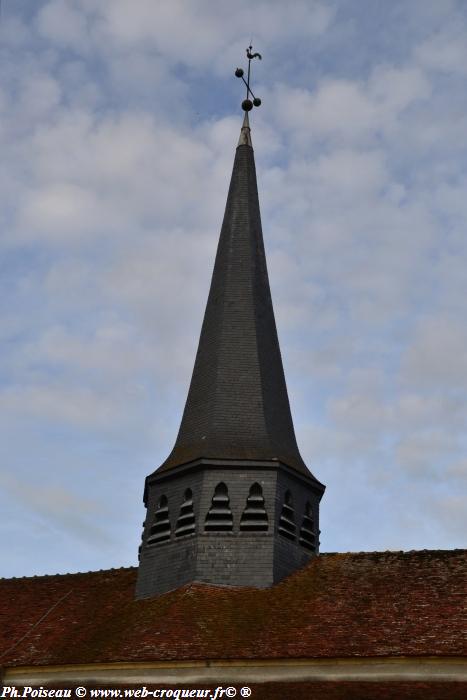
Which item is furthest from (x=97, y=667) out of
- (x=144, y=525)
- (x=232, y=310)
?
(x=232, y=310)

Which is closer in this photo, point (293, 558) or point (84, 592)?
point (293, 558)

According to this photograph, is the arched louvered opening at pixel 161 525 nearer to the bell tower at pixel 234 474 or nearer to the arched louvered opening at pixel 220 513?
the bell tower at pixel 234 474

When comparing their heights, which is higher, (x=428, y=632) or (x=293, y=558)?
(x=293, y=558)

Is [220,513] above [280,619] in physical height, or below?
above

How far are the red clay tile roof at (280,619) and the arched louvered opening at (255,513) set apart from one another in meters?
1.34

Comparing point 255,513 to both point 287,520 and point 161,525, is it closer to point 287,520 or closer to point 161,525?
point 287,520

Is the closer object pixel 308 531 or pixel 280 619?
pixel 280 619

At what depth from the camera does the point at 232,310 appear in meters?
27.1

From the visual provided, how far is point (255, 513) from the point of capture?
23.6m

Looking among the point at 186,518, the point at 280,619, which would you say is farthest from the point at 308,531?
the point at 280,619

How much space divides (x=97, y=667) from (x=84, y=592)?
4.84m

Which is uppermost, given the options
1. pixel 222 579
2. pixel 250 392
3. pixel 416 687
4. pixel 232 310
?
pixel 232 310

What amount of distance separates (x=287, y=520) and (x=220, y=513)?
5.00 ft

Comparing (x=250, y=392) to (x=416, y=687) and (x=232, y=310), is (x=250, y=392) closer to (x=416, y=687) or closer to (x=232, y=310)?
(x=232, y=310)
